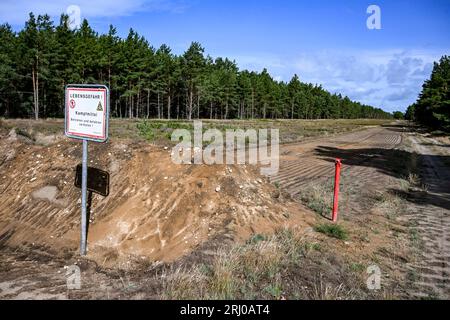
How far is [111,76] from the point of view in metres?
56.0

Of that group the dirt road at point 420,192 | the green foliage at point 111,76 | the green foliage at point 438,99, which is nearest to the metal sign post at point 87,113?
the dirt road at point 420,192

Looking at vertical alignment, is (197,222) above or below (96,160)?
below

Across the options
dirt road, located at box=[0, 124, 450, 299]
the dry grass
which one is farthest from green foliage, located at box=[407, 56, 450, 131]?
the dry grass

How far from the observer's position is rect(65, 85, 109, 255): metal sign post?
212 inches

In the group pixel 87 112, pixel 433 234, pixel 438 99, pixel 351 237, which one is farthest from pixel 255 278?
pixel 438 99

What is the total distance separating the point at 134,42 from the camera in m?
65.1

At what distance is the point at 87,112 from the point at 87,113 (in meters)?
0.02

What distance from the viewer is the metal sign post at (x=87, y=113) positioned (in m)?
5.39

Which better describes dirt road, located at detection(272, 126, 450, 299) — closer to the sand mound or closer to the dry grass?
the dry grass

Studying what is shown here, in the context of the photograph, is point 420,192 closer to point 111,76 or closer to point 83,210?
point 83,210

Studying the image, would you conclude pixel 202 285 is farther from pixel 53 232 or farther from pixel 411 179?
pixel 411 179
